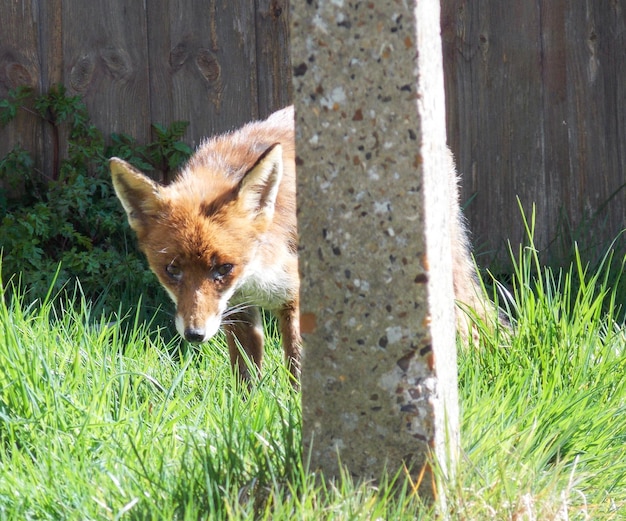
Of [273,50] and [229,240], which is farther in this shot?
[273,50]

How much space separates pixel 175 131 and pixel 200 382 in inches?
89.4

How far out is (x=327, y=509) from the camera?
2383 millimetres

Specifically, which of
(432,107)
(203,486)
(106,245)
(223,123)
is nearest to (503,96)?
(223,123)

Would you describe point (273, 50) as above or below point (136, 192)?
above

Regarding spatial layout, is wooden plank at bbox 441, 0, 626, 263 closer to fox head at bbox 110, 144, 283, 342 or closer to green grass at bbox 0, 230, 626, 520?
fox head at bbox 110, 144, 283, 342

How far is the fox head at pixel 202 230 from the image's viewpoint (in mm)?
4074

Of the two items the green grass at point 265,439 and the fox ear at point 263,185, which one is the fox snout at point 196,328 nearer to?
the green grass at point 265,439

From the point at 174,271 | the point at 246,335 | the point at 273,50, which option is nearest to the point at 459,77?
the point at 273,50

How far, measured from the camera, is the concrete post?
242 centimetres

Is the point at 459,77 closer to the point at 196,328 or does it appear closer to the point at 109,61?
the point at 109,61

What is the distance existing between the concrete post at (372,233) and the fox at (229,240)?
1431 mm

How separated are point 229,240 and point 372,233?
1.83m

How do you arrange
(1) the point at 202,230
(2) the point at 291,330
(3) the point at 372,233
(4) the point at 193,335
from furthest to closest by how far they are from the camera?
(2) the point at 291,330 → (1) the point at 202,230 → (4) the point at 193,335 → (3) the point at 372,233

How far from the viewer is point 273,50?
5.79m
